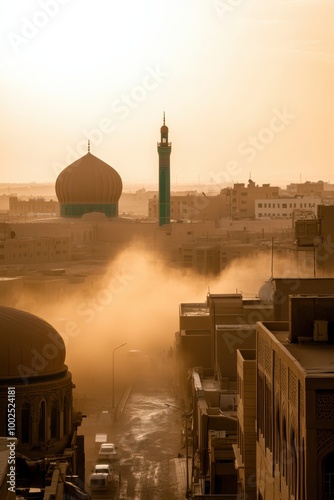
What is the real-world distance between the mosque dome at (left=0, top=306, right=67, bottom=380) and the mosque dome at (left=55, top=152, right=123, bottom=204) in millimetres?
33514

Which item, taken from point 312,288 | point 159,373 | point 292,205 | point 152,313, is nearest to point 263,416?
point 312,288

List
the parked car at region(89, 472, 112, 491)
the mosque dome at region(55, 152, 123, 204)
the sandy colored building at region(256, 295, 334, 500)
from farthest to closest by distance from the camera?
the mosque dome at region(55, 152, 123, 204) → the parked car at region(89, 472, 112, 491) → the sandy colored building at region(256, 295, 334, 500)

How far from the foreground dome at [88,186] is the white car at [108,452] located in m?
32.6

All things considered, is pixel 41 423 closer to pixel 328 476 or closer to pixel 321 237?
pixel 321 237

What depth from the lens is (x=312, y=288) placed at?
1888 cm

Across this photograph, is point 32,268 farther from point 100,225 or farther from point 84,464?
point 84,464

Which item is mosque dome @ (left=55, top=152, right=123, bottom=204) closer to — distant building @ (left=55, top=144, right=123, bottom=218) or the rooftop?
distant building @ (left=55, top=144, right=123, bottom=218)

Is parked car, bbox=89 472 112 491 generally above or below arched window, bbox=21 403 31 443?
below

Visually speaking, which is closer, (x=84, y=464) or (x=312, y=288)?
(x=312, y=288)

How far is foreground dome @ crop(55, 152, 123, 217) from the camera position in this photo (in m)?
53.5

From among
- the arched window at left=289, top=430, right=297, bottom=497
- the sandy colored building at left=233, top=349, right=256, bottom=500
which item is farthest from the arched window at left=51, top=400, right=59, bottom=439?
the arched window at left=289, top=430, right=297, bottom=497

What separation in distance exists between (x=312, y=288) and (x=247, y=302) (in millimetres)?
8018

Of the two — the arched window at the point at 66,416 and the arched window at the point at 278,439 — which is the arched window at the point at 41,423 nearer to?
the arched window at the point at 66,416

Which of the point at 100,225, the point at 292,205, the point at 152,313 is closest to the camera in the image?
the point at 152,313
